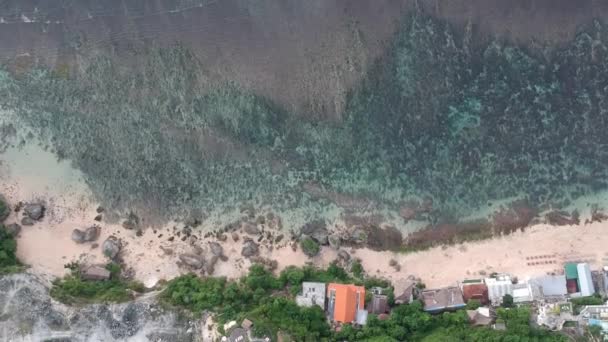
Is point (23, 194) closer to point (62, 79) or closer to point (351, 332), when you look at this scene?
point (62, 79)

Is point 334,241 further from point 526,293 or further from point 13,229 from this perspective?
point 13,229

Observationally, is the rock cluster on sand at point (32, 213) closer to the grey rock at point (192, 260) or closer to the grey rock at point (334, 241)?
the grey rock at point (192, 260)

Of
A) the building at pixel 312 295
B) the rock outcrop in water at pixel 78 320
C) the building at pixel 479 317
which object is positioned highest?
the building at pixel 312 295

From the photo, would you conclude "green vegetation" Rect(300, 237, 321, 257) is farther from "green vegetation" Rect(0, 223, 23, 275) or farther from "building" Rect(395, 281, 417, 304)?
Result: "green vegetation" Rect(0, 223, 23, 275)

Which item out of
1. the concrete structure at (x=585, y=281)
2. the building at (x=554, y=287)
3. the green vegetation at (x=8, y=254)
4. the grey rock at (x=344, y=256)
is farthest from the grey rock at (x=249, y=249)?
the concrete structure at (x=585, y=281)

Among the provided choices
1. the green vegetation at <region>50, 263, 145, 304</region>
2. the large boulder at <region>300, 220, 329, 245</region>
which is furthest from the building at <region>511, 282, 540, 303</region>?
the green vegetation at <region>50, 263, 145, 304</region>

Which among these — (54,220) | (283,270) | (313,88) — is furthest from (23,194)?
(313,88)

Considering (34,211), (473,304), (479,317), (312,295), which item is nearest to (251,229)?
(312,295)
